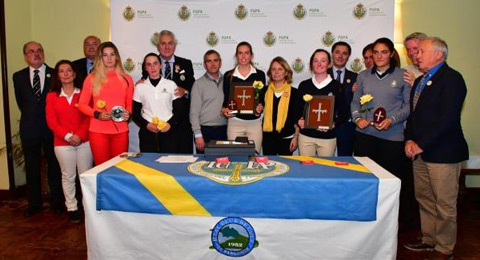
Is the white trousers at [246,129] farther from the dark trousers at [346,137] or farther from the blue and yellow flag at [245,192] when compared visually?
the blue and yellow flag at [245,192]

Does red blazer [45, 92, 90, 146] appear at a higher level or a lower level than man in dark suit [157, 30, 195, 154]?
lower

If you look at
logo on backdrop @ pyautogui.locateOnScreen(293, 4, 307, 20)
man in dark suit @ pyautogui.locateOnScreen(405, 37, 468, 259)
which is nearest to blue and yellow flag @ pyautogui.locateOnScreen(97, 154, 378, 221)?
man in dark suit @ pyautogui.locateOnScreen(405, 37, 468, 259)

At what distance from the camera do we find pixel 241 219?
235 centimetres

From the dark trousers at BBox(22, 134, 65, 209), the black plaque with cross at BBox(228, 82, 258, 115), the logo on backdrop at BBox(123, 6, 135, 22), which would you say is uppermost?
the logo on backdrop at BBox(123, 6, 135, 22)

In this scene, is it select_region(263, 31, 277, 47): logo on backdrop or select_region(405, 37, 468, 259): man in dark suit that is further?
select_region(263, 31, 277, 47): logo on backdrop

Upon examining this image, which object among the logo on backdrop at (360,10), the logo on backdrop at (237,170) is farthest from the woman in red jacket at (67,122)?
the logo on backdrop at (360,10)

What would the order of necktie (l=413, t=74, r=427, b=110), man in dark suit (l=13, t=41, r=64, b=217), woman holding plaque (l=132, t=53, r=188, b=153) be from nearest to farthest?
necktie (l=413, t=74, r=427, b=110), woman holding plaque (l=132, t=53, r=188, b=153), man in dark suit (l=13, t=41, r=64, b=217)

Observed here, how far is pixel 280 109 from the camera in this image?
368 centimetres

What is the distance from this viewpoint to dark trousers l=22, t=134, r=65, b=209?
13.4 feet

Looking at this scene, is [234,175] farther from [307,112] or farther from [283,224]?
[307,112]

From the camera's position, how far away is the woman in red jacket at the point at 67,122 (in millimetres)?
3631

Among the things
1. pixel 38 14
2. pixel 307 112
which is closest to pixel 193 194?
pixel 307 112

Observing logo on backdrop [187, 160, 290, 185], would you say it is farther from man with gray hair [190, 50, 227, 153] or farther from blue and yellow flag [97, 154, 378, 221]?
man with gray hair [190, 50, 227, 153]

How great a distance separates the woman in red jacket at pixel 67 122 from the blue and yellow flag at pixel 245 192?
1437 millimetres
